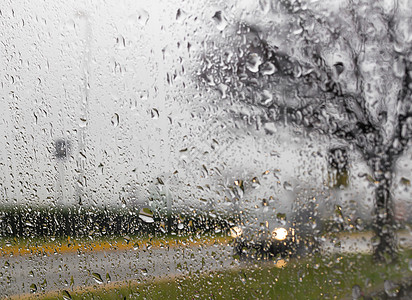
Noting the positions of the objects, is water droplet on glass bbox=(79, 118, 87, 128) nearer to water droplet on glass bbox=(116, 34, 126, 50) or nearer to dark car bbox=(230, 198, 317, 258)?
water droplet on glass bbox=(116, 34, 126, 50)

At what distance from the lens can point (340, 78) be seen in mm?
712

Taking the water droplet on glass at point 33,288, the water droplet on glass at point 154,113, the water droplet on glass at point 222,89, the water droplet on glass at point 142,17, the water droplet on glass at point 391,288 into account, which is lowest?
the water droplet on glass at point 33,288

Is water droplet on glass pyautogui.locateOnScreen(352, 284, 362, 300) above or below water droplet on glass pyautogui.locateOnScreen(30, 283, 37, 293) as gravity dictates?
above

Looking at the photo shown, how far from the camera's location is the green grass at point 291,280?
2.12 ft

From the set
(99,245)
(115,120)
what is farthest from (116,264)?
(115,120)

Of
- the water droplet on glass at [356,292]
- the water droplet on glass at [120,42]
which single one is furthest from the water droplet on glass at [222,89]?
the water droplet on glass at [356,292]

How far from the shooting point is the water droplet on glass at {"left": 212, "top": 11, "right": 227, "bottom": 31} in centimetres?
90

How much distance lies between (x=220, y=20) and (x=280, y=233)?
496mm

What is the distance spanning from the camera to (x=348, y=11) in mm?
705

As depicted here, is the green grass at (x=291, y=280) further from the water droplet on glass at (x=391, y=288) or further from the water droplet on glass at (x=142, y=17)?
the water droplet on glass at (x=142, y=17)

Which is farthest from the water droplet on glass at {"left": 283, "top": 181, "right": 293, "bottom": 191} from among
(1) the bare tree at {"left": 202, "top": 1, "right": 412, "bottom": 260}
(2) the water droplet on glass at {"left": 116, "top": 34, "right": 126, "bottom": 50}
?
(2) the water droplet on glass at {"left": 116, "top": 34, "right": 126, "bottom": 50}

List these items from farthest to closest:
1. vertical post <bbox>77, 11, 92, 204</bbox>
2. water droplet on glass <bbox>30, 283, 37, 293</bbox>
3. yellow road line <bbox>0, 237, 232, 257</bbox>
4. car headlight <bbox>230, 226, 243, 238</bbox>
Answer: water droplet on glass <bbox>30, 283, 37, 293</bbox> → vertical post <bbox>77, 11, 92, 204</bbox> → yellow road line <bbox>0, 237, 232, 257</bbox> → car headlight <bbox>230, 226, 243, 238</bbox>

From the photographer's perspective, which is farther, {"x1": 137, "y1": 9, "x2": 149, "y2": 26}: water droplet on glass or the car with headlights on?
{"x1": 137, "y1": 9, "x2": 149, "y2": 26}: water droplet on glass

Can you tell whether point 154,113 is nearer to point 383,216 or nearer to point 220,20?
Result: point 220,20
